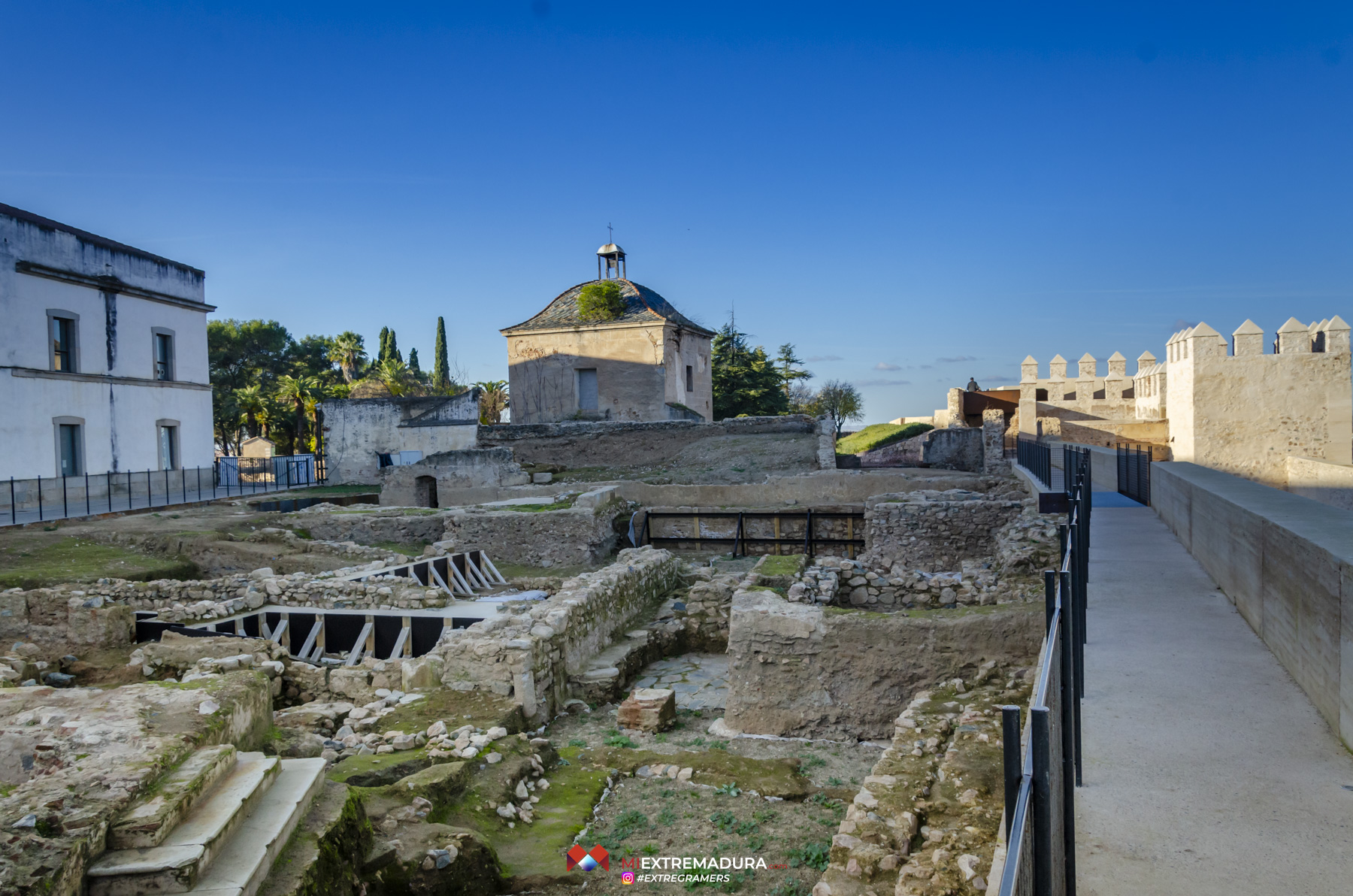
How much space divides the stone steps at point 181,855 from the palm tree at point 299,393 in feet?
150

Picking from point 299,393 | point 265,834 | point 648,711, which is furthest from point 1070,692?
point 299,393

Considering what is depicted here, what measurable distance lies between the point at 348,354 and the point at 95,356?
2881cm

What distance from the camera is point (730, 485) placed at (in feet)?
64.5

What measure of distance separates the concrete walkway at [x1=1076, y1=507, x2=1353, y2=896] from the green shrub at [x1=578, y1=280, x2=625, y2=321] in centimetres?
2906

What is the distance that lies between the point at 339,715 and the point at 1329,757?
23.7ft

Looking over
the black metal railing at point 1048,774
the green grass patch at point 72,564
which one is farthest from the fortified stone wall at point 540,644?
the green grass patch at point 72,564

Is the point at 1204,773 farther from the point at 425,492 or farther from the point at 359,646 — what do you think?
the point at 425,492

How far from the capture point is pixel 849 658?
7414 mm

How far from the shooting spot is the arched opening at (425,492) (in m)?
24.6

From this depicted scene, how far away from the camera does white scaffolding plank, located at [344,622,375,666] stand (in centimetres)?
960

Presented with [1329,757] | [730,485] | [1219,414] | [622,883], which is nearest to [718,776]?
[622,883]

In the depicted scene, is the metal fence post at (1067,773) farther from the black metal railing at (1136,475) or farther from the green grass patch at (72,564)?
the green grass patch at (72,564)

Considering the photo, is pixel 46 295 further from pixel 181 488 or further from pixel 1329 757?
pixel 1329 757

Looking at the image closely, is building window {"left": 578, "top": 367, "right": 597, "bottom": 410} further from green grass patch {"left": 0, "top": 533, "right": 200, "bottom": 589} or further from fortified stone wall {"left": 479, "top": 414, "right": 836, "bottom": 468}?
green grass patch {"left": 0, "top": 533, "right": 200, "bottom": 589}
